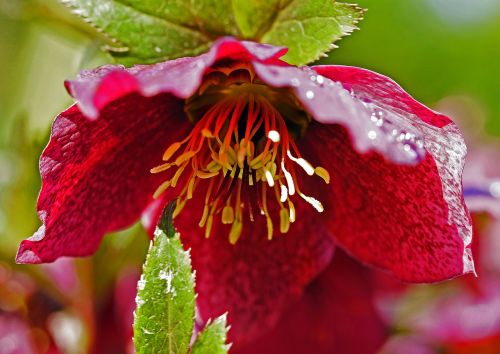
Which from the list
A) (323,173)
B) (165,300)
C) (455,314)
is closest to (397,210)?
(323,173)

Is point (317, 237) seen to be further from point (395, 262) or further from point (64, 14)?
point (64, 14)

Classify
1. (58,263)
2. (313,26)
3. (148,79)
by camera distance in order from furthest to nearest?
(58,263) < (313,26) < (148,79)

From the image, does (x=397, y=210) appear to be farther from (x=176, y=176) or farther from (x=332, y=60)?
(x=332, y=60)

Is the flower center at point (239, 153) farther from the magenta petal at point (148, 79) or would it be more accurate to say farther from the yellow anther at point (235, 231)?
the magenta petal at point (148, 79)

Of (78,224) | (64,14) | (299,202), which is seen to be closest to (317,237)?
(299,202)

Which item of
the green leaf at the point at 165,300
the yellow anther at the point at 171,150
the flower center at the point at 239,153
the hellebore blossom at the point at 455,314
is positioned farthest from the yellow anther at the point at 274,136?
the hellebore blossom at the point at 455,314
